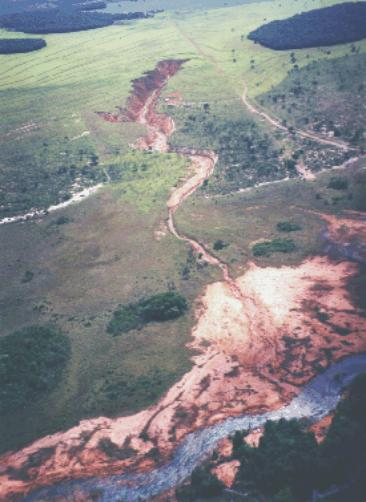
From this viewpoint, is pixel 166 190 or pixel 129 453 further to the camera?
pixel 166 190

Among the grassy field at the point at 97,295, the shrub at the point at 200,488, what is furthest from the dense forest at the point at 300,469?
the grassy field at the point at 97,295

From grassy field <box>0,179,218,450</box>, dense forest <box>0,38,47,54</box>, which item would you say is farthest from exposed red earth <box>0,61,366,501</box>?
dense forest <box>0,38,47,54</box>

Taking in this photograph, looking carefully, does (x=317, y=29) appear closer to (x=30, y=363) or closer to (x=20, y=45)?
(x=20, y=45)

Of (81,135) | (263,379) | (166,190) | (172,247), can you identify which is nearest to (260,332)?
(263,379)

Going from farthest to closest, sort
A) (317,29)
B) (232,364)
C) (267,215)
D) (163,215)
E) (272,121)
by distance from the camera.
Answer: (317,29)
(272,121)
(163,215)
(267,215)
(232,364)

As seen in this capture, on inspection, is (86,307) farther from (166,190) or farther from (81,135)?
(81,135)

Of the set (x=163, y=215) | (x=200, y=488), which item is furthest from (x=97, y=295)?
(x=200, y=488)
